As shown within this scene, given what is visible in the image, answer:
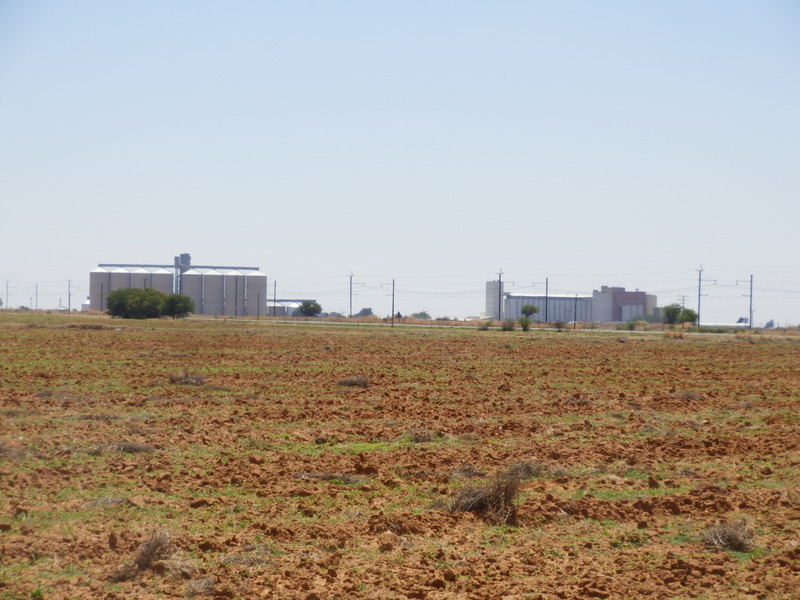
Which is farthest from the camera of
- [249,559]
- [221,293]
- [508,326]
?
[221,293]

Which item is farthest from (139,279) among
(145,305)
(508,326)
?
(508,326)

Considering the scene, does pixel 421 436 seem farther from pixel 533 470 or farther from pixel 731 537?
pixel 731 537

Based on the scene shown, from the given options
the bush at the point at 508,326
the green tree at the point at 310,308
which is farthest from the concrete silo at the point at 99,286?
the bush at the point at 508,326

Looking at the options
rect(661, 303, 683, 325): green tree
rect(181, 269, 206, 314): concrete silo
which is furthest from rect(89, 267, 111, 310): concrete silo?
rect(661, 303, 683, 325): green tree

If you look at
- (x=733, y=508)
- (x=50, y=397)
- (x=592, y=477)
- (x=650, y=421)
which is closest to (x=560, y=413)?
(x=650, y=421)

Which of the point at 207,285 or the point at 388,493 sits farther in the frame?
the point at 207,285

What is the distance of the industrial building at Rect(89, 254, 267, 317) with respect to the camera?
513 feet

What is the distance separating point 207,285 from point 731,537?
6015 inches

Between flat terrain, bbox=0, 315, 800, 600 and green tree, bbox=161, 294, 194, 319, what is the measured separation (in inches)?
3628

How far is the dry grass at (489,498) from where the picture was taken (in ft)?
36.8

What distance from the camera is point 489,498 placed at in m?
11.3

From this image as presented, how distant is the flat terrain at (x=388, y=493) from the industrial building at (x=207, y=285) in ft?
436

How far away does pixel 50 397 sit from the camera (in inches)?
836

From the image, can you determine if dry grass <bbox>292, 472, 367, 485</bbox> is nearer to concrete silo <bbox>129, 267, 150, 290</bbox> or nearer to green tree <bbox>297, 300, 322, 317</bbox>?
green tree <bbox>297, 300, 322, 317</bbox>
